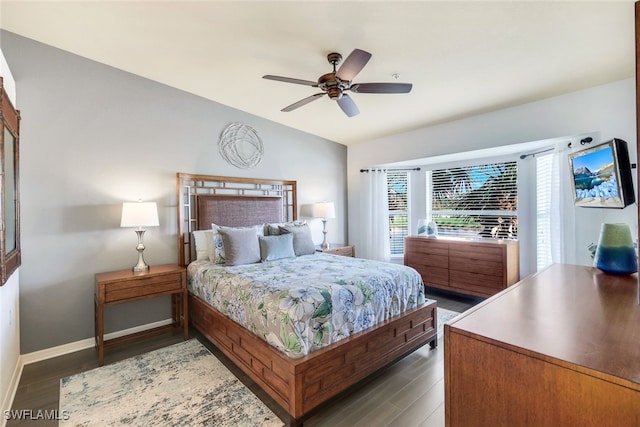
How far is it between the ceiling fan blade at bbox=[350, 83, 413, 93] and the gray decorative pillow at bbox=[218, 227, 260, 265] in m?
1.92

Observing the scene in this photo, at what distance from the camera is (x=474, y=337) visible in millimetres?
1055

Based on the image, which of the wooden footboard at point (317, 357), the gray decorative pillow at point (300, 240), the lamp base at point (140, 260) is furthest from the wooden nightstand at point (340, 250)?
the lamp base at point (140, 260)

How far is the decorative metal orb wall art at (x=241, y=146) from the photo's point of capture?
403 cm

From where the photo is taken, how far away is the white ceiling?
2.13 m

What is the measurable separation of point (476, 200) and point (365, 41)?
333 centimetres

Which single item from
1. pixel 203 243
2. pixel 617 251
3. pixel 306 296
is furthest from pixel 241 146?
pixel 617 251

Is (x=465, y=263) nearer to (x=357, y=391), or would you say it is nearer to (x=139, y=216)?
(x=357, y=391)

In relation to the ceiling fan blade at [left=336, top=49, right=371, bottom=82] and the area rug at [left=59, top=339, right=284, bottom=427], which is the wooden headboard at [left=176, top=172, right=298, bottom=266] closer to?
the area rug at [left=59, top=339, right=284, bottom=427]

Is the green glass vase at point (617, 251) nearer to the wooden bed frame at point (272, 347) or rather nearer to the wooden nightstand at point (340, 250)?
the wooden bed frame at point (272, 347)

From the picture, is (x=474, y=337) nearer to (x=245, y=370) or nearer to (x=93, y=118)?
(x=245, y=370)

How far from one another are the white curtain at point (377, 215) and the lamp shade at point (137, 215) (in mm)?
3497

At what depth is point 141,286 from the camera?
2898mm

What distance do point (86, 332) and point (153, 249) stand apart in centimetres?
102

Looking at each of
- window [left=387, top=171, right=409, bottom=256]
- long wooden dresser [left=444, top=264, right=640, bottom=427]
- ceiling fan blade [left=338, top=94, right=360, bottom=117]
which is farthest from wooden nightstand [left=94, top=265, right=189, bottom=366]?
window [left=387, top=171, right=409, bottom=256]
